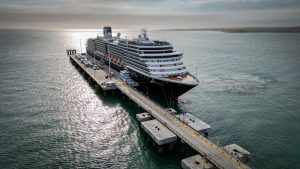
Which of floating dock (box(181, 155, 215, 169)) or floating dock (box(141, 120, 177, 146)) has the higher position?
floating dock (box(141, 120, 177, 146))

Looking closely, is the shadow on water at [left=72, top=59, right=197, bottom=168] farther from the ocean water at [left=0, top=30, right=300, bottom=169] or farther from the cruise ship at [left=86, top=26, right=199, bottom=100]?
the cruise ship at [left=86, top=26, right=199, bottom=100]

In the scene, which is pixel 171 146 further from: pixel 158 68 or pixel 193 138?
pixel 158 68

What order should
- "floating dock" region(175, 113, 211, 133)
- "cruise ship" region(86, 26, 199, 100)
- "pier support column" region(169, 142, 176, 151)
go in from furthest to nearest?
1. "cruise ship" region(86, 26, 199, 100)
2. "floating dock" region(175, 113, 211, 133)
3. "pier support column" region(169, 142, 176, 151)

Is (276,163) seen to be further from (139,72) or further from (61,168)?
(139,72)

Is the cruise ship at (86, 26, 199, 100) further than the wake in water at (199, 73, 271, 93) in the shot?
No

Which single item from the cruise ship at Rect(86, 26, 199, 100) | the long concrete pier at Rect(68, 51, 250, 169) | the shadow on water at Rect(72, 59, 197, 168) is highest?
the cruise ship at Rect(86, 26, 199, 100)

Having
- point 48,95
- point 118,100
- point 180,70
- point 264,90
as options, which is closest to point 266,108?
point 264,90

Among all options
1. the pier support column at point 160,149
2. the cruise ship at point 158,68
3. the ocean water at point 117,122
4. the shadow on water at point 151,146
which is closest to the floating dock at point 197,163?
the shadow on water at point 151,146

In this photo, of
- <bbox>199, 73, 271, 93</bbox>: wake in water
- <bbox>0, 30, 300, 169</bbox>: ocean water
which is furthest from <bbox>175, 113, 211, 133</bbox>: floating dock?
<bbox>199, 73, 271, 93</bbox>: wake in water

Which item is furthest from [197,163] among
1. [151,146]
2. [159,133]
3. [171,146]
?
[151,146]
